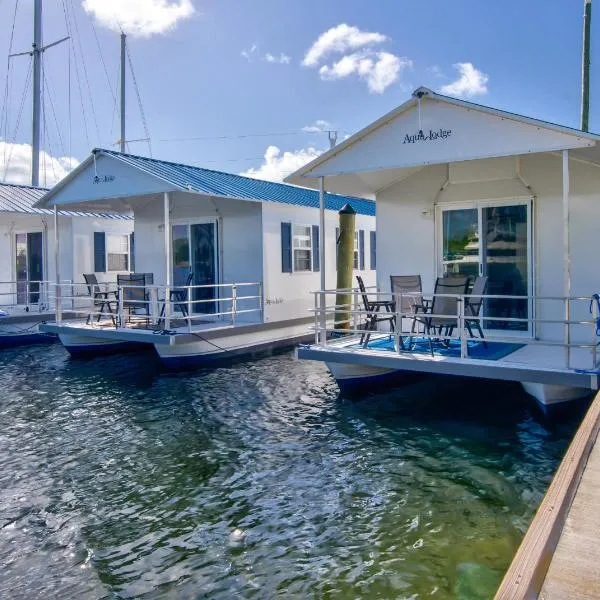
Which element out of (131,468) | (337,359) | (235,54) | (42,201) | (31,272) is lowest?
(131,468)

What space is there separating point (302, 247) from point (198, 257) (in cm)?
214

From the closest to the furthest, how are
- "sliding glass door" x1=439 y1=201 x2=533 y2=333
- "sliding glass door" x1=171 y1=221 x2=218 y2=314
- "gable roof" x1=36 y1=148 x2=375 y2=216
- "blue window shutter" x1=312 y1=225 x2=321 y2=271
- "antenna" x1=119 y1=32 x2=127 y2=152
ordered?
"sliding glass door" x1=439 y1=201 x2=533 y2=333 < "gable roof" x1=36 y1=148 x2=375 y2=216 < "sliding glass door" x1=171 y1=221 x2=218 y2=314 < "blue window shutter" x1=312 y1=225 x2=321 y2=271 < "antenna" x1=119 y1=32 x2=127 y2=152

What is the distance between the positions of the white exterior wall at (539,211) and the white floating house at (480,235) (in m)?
0.01

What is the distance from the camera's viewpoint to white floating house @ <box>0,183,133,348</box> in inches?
603

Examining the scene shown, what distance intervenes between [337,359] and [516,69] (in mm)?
10156

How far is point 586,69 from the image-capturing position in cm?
1509

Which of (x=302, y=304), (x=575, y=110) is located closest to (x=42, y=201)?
(x=302, y=304)

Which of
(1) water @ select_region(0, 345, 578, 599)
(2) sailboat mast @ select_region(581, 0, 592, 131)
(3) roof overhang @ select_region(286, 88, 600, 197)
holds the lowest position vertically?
(1) water @ select_region(0, 345, 578, 599)

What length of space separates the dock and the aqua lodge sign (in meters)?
4.43

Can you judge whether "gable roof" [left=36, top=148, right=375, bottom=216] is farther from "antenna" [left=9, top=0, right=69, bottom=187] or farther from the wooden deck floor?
"antenna" [left=9, top=0, right=69, bottom=187]

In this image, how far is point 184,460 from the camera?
6.07 meters

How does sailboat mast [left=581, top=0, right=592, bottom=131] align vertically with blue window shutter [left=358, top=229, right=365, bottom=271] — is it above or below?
above

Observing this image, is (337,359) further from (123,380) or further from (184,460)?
(123,380)

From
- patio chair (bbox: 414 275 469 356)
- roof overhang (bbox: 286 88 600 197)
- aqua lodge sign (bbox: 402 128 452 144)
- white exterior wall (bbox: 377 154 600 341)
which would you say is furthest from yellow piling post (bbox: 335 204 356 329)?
aqua lodge sign (bbox: 402 128 452 144)
